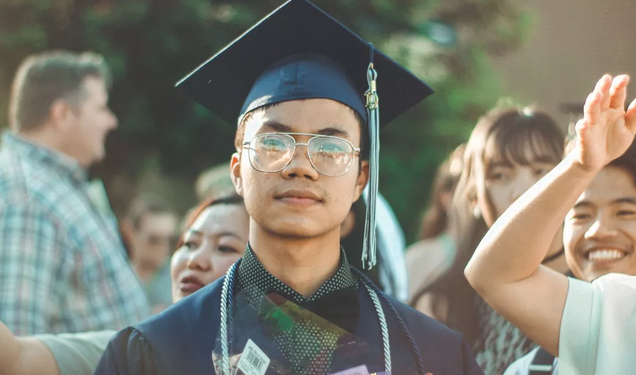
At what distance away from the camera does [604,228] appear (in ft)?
8.29

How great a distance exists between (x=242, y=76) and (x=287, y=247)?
1.84 ft

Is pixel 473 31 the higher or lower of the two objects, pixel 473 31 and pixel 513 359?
the higher

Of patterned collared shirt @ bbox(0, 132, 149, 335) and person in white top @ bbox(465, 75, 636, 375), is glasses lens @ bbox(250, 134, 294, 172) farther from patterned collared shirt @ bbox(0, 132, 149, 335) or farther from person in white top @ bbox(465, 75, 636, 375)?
patterned collared shirt @ bbox(0, 132, 149, 335)

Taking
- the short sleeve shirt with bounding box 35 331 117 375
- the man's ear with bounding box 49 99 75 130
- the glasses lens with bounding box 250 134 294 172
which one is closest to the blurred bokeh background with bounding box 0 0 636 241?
the man's ear with bounding box 49 99 75 130

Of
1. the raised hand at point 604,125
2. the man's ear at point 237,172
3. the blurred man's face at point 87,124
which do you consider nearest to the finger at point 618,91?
the raised hand at point 604,125

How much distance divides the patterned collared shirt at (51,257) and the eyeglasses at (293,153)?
2064 millimetres

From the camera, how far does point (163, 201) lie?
250 inches

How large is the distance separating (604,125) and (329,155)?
671 millimetres

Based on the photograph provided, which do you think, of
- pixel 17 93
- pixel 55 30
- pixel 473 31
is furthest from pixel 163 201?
pixel 473 31

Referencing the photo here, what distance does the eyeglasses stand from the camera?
2.09 meters

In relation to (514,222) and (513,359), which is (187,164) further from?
(514,222)

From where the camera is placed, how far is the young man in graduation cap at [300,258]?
2.07 meters

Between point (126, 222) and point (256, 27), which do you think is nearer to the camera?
point (256, 27)

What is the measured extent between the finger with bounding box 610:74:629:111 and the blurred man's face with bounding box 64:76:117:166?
311 cm
